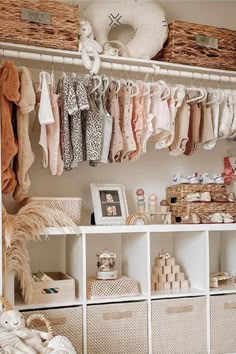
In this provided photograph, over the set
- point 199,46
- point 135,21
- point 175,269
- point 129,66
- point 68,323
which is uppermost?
point 135,21

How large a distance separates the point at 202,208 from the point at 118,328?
0.76m

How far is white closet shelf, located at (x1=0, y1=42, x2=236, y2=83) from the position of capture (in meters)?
2.14

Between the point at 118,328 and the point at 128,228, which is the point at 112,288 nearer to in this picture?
the point at 118,328

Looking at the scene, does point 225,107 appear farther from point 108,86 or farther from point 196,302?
point 196,302

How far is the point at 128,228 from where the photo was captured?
87.9 inches

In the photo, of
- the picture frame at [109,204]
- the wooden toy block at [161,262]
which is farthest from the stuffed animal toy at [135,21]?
the wooden toy block at [161,262]

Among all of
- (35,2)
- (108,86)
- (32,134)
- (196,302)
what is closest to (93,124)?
(108,86)

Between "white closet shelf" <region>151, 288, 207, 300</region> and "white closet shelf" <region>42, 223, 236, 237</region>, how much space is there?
1.03ft

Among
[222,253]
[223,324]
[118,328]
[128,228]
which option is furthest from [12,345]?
[222,253]

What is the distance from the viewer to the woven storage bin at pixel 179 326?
2270 mm

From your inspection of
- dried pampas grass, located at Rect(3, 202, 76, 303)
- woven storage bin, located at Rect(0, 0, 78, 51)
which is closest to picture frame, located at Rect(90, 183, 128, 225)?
dried pampas grass, located at Rect(3, 202, 76, 303)

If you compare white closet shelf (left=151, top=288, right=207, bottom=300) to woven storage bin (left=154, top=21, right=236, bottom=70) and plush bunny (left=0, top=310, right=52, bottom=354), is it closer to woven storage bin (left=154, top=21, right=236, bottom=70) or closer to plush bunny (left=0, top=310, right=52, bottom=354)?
plush bunny (left=0, top=310, right=52, bottom=354)

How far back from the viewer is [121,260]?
2611 millimetres

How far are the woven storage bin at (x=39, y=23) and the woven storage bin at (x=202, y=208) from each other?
0.98 metres
